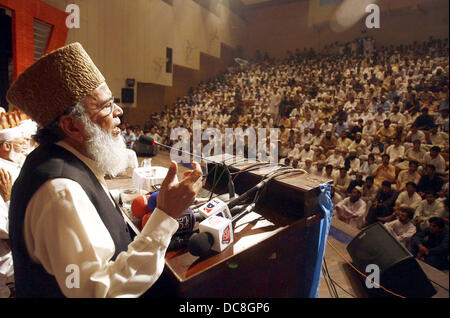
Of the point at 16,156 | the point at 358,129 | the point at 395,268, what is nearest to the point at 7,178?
the point at 16,156

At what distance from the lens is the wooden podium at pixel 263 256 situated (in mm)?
827

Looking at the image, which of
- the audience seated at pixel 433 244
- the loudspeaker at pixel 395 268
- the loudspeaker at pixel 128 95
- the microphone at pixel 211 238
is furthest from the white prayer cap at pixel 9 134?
the loudspeaker at pixel 128 95

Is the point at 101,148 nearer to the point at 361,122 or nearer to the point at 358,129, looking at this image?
the point at 358,129

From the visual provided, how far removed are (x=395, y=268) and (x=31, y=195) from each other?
7.38 ft

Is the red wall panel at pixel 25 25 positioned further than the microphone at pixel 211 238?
Yes

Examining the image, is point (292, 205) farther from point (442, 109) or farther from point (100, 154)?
point (442, 109)

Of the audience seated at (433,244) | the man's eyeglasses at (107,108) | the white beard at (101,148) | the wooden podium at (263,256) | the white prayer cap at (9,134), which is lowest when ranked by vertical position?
the audience seated at (433,244)

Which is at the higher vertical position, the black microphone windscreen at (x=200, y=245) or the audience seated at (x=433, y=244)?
the black microphone windscreen at (x=200, y=245)

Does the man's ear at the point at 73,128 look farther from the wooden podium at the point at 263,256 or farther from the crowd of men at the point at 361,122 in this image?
the crowd of men at the point at 361,122

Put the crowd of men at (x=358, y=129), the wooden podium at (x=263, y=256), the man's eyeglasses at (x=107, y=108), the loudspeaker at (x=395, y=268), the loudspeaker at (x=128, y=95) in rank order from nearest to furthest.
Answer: the wooden podium at (x=263, y=256) < the man's eyeglasses at (x=107, y=108) < the loudspeaker at (x=395, y=268) < the crowd of men at (x=358, y=129) < the loudspeaker at (x=128, y=95)

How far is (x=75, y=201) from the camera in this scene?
69 centimetres

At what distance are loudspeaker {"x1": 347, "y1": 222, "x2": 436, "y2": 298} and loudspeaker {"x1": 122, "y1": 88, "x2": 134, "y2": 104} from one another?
330 inches

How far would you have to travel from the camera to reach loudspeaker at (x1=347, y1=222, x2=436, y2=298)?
1887 mm

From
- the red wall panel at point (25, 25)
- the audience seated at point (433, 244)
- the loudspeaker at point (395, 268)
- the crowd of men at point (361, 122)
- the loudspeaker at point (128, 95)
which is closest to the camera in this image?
the loudspeaker at point (395, 268)
